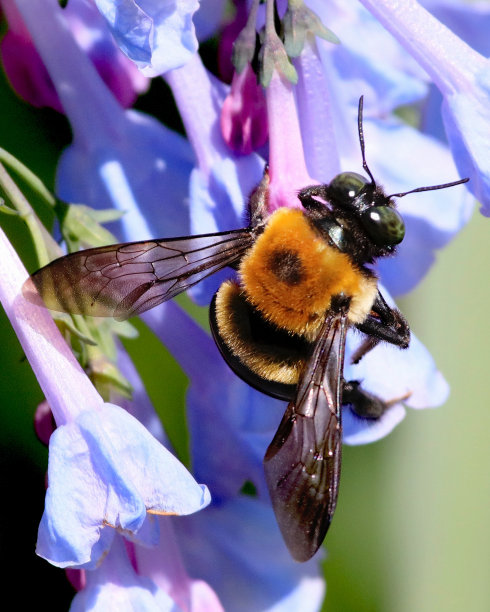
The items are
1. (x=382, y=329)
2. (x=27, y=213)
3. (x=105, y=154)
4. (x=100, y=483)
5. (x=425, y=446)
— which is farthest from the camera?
(x=425, y=446)

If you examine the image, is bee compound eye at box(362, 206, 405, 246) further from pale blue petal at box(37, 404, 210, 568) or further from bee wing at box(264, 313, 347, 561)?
pale blue petal at box(37, 404, 210, 568)

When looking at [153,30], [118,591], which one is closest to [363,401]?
[118,591]

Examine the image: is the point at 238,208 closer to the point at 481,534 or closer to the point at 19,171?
the point at 19,171

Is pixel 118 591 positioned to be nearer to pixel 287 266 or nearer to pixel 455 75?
pixel 287 266

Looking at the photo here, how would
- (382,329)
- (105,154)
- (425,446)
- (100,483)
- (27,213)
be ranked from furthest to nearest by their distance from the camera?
(425,446) < (105,154) < (382,329) < (27,213) < (100,483)

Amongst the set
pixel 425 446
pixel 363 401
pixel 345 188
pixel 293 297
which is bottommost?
pixel 425 446

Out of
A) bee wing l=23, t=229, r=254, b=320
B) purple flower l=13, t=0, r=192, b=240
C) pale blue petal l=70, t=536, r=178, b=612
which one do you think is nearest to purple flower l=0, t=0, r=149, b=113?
purple flower l=13, t=0, r=192, b=240

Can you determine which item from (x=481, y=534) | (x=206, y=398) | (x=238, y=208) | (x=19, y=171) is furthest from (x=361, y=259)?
(x=481, y=534)
